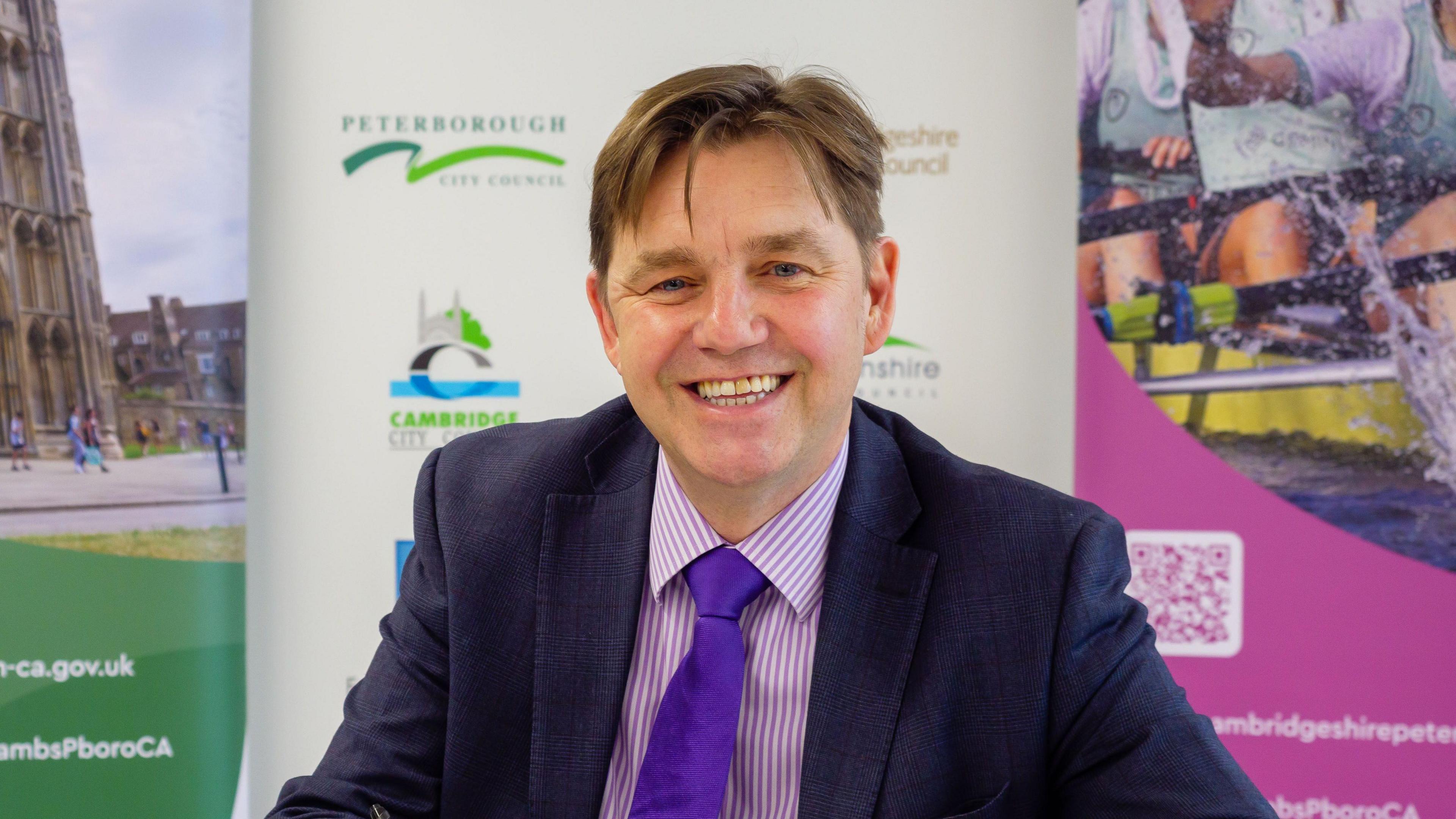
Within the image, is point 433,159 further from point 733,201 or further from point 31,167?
point 733,201

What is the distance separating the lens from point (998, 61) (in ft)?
8.85

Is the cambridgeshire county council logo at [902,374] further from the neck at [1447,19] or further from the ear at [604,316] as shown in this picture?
the neck at [1447,19]

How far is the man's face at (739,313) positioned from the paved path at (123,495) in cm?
161

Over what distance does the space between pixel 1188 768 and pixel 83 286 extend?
2.58 metres

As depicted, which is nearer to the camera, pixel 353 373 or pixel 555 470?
pixel 555 470

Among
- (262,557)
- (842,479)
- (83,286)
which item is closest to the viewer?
(842,479)

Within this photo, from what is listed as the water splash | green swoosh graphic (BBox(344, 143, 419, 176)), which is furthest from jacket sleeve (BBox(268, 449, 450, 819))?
the water splash

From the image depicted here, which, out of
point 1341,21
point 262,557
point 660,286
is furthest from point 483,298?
point 1341,21

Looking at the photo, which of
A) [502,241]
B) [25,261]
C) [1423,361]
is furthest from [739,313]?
[25,261]

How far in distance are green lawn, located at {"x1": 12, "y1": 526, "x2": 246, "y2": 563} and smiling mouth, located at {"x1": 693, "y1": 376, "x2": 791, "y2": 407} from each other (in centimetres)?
172

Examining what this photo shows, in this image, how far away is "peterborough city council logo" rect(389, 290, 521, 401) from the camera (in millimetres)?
2734

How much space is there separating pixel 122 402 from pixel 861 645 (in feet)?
6.77

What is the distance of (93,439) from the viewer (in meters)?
2.65

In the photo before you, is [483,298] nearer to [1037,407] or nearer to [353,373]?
Answer: [353,373]
